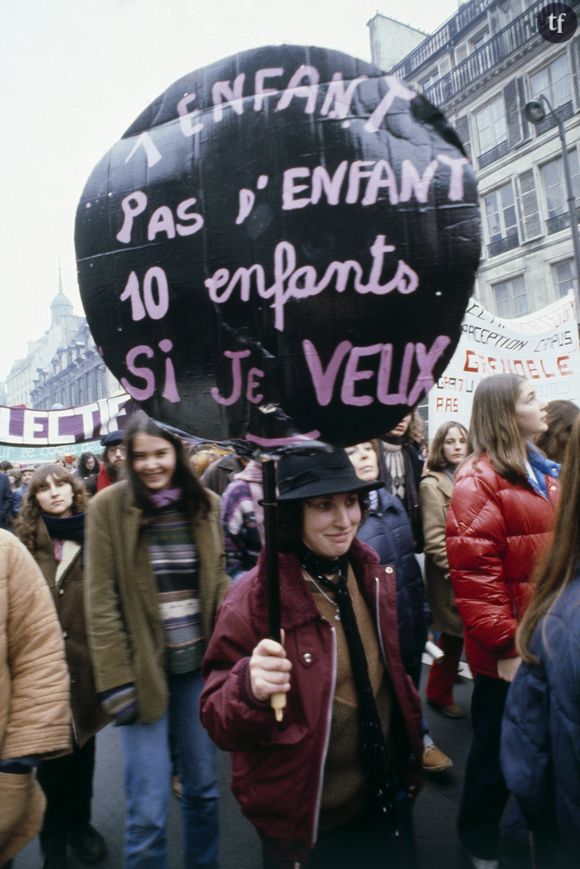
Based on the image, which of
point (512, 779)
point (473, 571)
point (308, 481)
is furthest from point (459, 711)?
point (308, 481)

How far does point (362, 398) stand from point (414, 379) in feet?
0.39

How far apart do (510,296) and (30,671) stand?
2070cm

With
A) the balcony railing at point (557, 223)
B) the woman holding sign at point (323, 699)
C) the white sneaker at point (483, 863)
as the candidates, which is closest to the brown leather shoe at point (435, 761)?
the white sneaker at point (483, 863)

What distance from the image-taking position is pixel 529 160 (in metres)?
13.3

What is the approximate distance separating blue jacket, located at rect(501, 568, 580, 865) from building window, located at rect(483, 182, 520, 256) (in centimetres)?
1657

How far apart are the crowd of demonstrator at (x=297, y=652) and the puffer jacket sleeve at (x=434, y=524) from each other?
16.5 inches

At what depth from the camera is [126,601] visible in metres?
2.23

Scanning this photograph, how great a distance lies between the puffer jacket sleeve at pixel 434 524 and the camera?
357 cm

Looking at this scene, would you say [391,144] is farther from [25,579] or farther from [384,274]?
[25,579]

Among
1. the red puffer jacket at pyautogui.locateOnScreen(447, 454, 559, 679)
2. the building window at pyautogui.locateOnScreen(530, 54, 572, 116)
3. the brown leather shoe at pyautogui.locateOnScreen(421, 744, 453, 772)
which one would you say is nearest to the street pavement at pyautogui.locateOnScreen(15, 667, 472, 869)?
the brown leather shoe at pyautogui.locateOnScreen(421, 744, 453, 772)

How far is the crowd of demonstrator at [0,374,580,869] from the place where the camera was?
4.69 ft

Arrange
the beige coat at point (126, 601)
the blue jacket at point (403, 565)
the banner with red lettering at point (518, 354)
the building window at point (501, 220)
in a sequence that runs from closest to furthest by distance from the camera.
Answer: the beige coat at point (126, 601) → the blue jacket at point (403, 565) → the banner with red lettering at point (518, 354) → the building window at point (501, 220)

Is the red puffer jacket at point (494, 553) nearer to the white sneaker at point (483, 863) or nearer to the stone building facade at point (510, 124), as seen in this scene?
the white sneaker at point (483, 863)

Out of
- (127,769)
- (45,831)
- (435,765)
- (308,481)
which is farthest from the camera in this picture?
(435,765)
